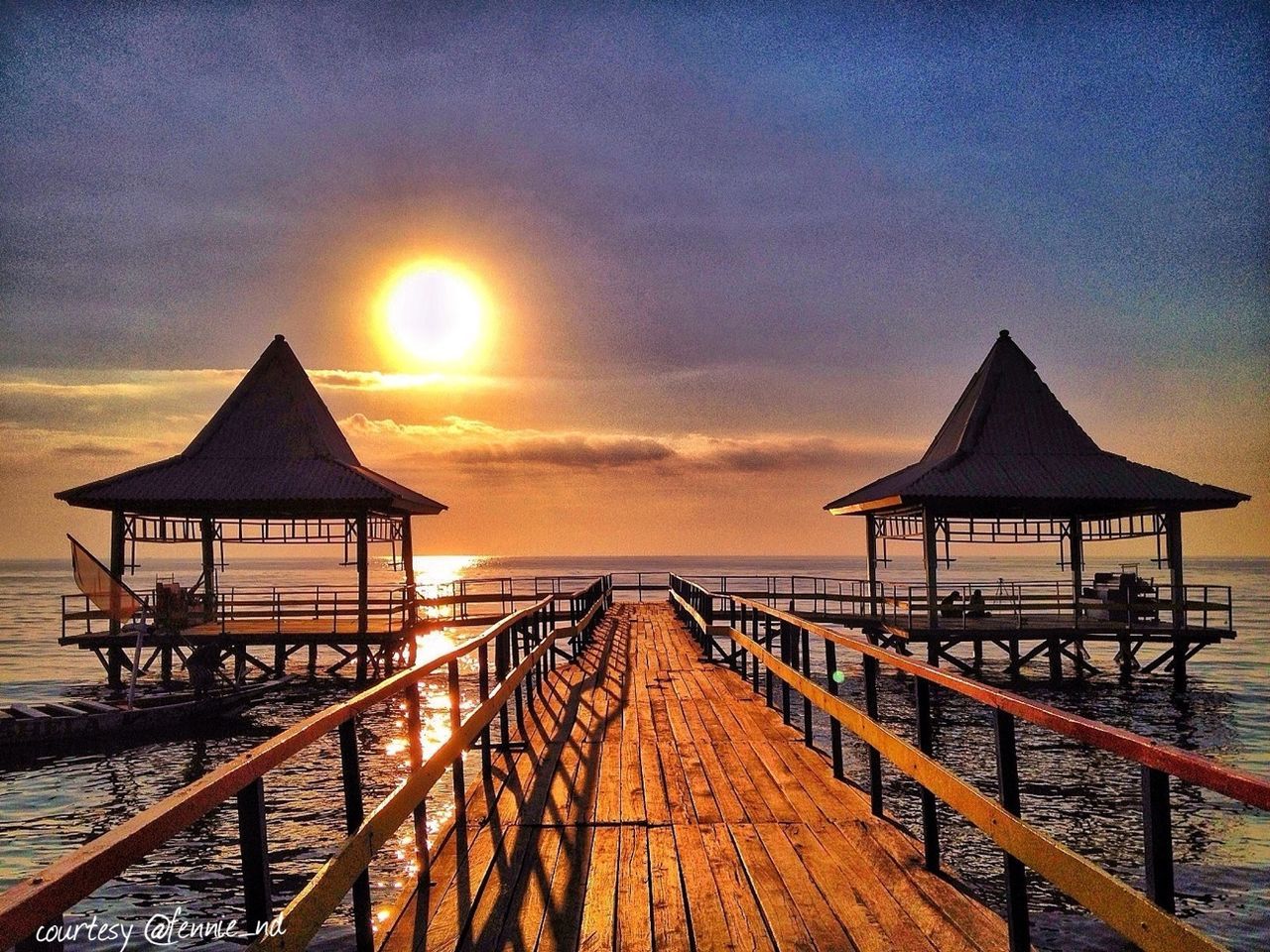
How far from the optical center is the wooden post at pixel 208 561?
28.0 metres

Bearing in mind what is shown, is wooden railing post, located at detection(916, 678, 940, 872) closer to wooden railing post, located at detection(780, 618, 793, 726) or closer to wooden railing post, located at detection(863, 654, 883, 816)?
wooden railing post, located at detection(863, 654, 883, 816)

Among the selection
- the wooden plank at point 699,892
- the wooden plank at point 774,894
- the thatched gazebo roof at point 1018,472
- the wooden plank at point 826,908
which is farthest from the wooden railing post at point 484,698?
the thatched gazebo roof at point 1018,472

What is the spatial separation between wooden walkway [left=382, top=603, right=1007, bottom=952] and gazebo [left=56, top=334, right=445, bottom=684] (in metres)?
17.7

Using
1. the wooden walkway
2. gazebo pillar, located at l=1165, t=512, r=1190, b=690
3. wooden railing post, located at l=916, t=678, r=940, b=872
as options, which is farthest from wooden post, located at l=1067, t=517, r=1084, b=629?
wooden railing post, located at l=916, t=678, r=940, b=872

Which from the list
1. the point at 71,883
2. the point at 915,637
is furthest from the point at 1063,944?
the point at 915,637

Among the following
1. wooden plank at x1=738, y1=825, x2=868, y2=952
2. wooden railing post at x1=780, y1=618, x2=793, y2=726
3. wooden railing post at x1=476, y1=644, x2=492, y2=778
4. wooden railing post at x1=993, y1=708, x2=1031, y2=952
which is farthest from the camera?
wooden railing post at x1=780, y1=618, x2=793, y2=726

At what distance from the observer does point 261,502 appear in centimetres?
2678

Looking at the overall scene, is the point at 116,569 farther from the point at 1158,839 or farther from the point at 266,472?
the point at 1158,839

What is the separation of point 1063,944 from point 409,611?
22.5m

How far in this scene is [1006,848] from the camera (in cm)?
400

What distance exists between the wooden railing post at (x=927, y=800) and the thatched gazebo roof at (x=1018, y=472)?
1930 centimetres

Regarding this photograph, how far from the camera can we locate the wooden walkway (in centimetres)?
461

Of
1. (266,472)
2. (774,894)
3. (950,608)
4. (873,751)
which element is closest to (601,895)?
(774,894)

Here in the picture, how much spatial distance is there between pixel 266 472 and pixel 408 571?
16.0ft
